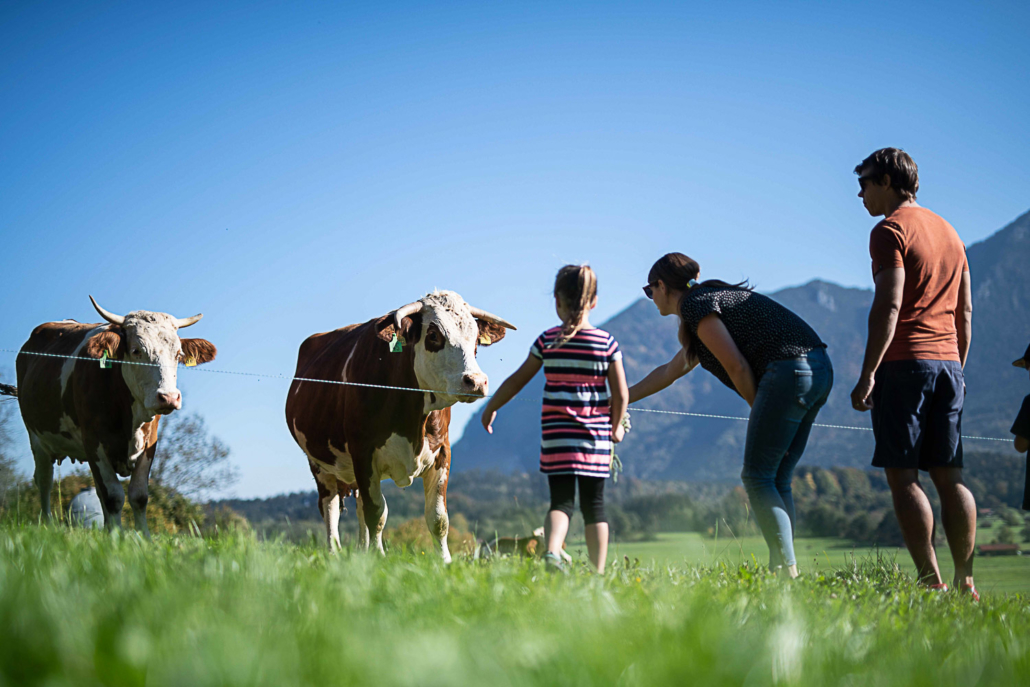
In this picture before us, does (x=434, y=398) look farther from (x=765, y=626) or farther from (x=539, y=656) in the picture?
(x=539, y=656)

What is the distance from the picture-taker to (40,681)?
131cm

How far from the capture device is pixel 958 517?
4.21 meters

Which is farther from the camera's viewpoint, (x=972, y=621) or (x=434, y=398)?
(x=434, y=398)

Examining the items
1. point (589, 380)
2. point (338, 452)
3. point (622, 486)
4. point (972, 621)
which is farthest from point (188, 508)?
point (622, 486)

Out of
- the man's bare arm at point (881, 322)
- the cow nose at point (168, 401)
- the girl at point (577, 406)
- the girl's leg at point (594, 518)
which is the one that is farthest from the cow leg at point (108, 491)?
the man's bare arm at point (881, 322)

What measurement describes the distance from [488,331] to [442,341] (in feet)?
2.37

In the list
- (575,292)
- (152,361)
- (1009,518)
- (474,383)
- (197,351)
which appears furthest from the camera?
(1009,518)

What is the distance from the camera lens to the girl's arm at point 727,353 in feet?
13.7

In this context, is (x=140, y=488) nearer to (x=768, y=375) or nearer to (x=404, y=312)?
(x=404, y=312)

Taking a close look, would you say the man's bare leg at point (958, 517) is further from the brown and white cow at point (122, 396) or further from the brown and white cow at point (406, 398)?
the brown and white cow at point (122, 396)

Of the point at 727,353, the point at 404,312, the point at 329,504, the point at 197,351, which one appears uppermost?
the point at 404,312

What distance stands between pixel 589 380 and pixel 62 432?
641 cm

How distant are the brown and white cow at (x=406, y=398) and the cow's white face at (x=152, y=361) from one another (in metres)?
1.36

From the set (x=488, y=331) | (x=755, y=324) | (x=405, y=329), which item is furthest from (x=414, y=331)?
(x=755, y=324)
